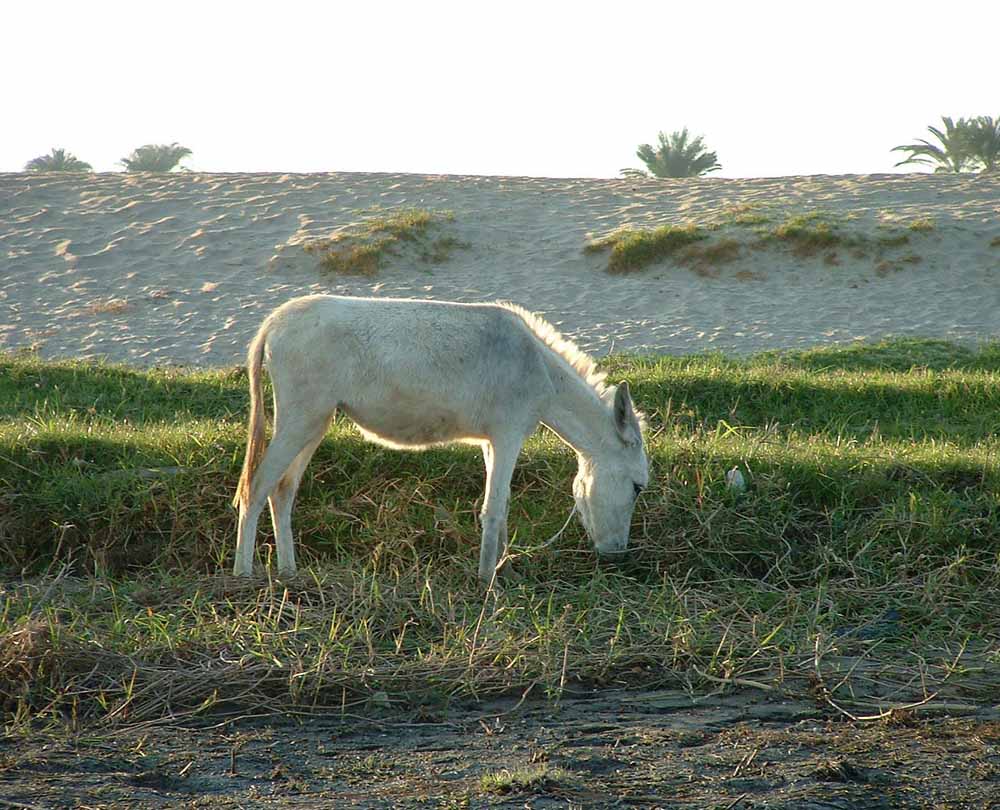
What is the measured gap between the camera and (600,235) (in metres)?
16.8

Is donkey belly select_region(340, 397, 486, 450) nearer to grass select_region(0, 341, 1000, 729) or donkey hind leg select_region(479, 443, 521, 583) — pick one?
donkey hind leg select_region(479, 443, 521, 583)

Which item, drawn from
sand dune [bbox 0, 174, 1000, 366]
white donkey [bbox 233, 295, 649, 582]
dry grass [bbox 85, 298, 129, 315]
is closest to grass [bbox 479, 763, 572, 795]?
white donkey [bbox 233, 295, 649, 582]

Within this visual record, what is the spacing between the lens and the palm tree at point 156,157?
27.9 m

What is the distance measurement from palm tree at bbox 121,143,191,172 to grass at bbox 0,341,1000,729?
20.3m

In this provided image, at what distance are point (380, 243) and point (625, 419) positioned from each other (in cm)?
1020

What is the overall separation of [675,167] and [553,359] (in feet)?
69.1

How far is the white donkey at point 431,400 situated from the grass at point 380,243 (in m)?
9.43

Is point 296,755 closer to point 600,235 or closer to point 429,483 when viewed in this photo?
point 429,483

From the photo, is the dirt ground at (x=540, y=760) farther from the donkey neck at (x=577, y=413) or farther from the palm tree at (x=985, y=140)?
the palm tree at (x=985, y=140)

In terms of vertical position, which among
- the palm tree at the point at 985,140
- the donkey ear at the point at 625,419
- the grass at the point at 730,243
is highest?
the palm tree at the point at 985,140

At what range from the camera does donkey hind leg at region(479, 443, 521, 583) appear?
239 inches

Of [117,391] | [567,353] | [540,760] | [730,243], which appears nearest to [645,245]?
[730,243]

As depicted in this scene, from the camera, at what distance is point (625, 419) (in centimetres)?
631

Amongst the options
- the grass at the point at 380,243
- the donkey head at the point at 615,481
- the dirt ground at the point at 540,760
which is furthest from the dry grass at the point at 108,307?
the dirt ground at the point at 540,760
